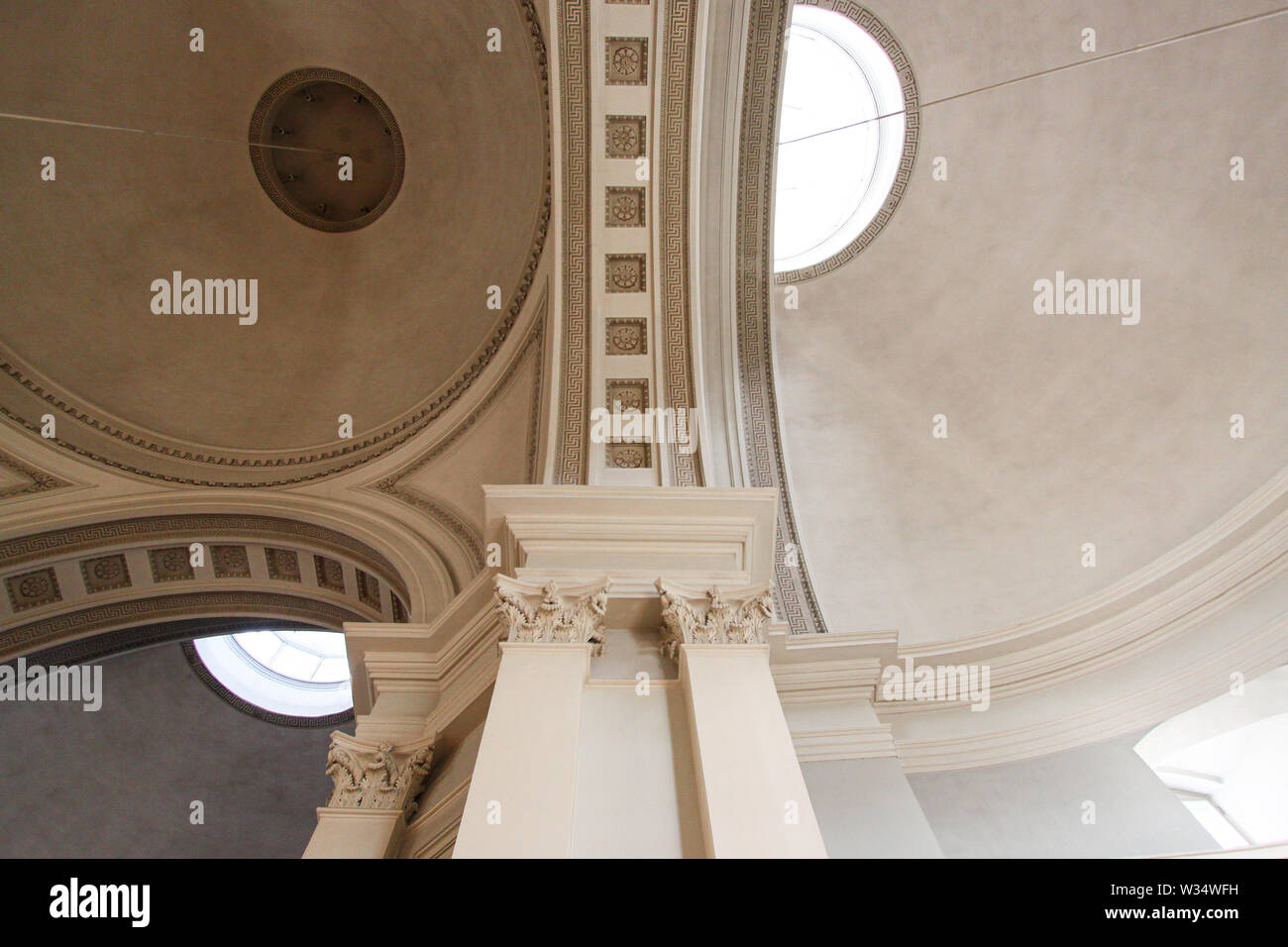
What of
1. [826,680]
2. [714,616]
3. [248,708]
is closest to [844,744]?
[826,680]

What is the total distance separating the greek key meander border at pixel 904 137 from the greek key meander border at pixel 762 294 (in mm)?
1641

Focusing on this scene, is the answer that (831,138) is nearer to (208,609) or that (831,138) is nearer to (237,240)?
(237,240)

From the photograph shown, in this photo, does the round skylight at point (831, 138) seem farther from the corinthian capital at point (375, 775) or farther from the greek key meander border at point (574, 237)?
the corinthian capital at point (375, 775)

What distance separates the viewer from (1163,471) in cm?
676

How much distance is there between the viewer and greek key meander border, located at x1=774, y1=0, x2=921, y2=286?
7.68m

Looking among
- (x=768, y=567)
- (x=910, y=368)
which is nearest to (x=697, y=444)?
(x=768, y=567)

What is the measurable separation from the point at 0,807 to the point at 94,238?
711cm

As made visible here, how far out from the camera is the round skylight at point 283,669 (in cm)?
1190

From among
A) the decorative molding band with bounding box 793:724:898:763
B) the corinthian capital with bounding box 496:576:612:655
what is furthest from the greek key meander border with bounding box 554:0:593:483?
the decorative molding band with bounding box 793:724:898:763

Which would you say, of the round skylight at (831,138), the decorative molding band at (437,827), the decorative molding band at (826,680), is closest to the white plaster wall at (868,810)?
the decorative molding band at (826,680)

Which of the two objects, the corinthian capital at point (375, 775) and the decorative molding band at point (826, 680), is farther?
the decorative molding band at point (826, 680)

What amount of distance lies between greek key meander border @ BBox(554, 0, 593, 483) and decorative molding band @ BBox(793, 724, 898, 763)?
7.37ft

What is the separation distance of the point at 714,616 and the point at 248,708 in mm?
10179

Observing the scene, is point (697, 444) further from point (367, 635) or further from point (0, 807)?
point (0, 807)
